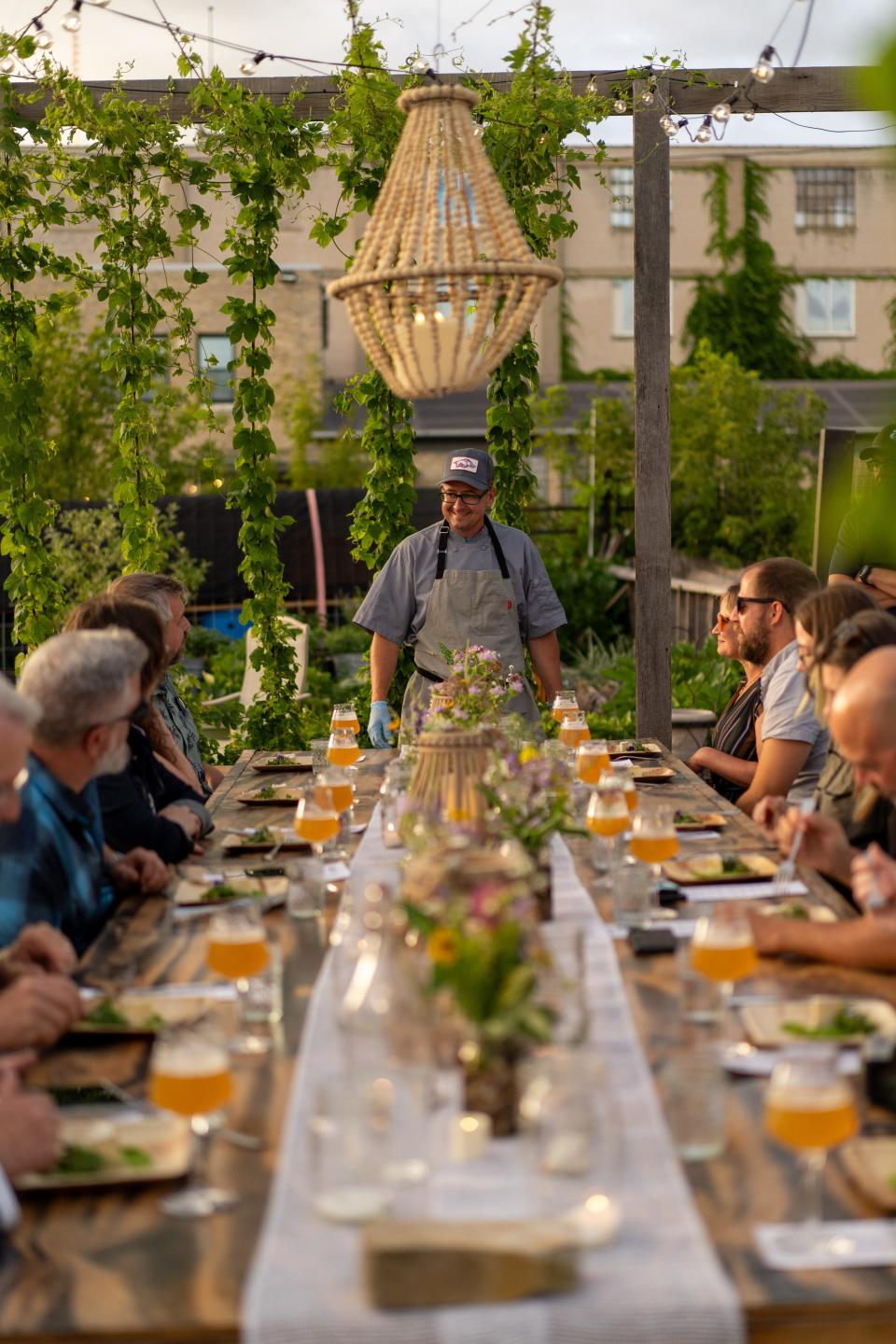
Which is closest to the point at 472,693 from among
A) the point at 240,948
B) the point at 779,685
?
the point at 779,685

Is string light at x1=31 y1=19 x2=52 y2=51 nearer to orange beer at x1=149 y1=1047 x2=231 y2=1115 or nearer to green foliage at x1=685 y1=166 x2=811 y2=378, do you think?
orange beer at x1=149 y1=1047 x2=231 y2=1115

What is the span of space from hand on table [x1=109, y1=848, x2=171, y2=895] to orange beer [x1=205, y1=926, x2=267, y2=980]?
978mm

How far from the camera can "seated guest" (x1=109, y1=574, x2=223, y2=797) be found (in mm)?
4777

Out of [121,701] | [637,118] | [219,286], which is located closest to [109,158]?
[637,118]

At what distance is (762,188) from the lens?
23312 millimetres

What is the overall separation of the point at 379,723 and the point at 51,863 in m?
3.08

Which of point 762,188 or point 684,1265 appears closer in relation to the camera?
point 684,1265

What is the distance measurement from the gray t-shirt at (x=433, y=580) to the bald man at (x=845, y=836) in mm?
2925

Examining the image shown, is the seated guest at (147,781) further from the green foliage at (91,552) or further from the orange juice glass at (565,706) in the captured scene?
the green foliage at (91,552)

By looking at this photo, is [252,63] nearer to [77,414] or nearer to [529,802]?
[529,802]

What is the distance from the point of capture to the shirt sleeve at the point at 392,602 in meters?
6.08

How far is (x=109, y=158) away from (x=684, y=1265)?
5961mm

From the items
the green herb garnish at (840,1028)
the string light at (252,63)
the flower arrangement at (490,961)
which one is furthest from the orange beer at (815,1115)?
the string light at (252,63)

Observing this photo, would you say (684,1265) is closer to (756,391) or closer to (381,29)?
(381,29)
